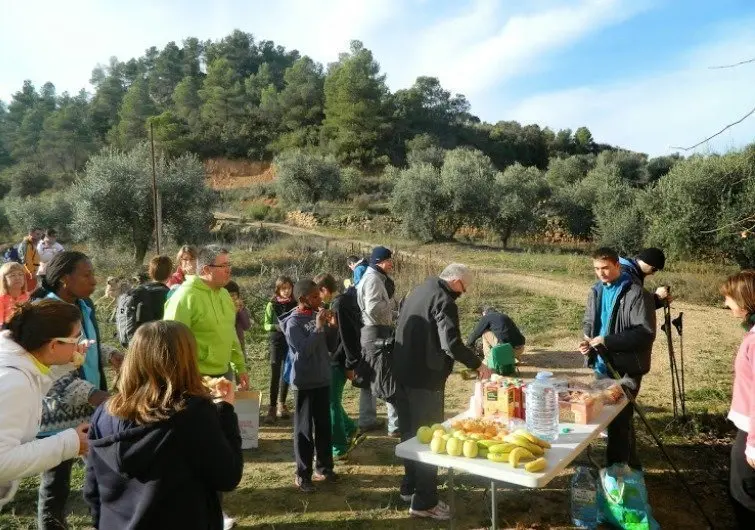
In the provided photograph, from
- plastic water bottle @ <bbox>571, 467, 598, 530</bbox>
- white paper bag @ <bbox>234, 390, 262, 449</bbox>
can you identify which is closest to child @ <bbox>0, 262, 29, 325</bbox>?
white paper bag @ <bbox>234, 390, 262, 449</bbox>

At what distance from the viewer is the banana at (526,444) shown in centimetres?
271

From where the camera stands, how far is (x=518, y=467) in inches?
104

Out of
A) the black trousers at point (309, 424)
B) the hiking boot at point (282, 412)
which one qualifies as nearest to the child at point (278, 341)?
the hiking boot at point (282, 412)

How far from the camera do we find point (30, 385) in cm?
200

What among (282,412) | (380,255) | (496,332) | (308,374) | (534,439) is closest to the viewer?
(534,439)

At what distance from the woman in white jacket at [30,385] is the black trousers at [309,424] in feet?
6.85

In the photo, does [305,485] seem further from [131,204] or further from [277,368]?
[131,204]

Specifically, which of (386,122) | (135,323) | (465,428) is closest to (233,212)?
(386,122)

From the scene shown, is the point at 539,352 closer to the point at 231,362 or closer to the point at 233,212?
the point at 231,362

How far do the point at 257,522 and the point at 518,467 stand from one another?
2.11 meters

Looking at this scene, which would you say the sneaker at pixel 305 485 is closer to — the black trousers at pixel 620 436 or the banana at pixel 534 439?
the banana at pixel 534 439

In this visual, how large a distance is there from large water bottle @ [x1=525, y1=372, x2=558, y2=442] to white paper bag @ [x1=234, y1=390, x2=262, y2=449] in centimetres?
249

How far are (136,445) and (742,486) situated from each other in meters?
2.80

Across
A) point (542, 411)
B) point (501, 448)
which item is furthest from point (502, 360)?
point (501, 448)
